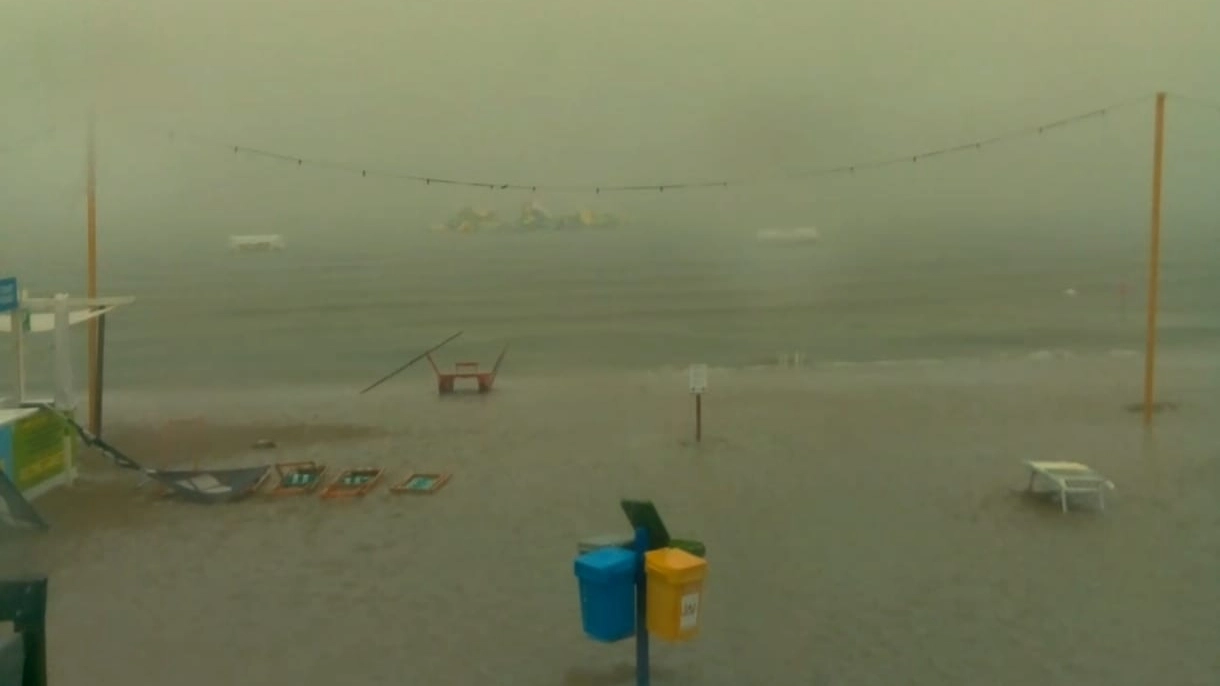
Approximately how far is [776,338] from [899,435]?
629cm

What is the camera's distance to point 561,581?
3.46 meters

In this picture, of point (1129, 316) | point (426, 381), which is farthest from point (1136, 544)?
point (1129, 316)

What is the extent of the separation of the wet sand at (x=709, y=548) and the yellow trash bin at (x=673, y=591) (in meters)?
0.19

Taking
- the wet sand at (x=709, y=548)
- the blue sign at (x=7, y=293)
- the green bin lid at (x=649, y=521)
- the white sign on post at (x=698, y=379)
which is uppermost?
the blue sign at (x=7, y=293)

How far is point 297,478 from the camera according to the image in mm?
4887

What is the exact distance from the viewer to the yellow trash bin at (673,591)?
253 centimetres

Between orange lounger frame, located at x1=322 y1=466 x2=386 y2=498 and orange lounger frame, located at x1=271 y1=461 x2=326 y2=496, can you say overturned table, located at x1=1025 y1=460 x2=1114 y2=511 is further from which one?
orange lounger frame, located at x1=271 y1=461 x2=326 y2=496

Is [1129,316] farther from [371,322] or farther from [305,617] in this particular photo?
[305,617]

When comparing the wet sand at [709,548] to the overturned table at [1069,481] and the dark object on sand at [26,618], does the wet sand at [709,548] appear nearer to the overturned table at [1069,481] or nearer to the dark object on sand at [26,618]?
the overturned table at [1069,481]

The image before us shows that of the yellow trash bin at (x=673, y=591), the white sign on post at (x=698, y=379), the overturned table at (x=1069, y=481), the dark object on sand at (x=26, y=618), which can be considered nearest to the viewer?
the dark object on sand at (x=26, y=618)

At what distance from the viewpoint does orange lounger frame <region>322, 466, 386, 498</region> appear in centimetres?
464

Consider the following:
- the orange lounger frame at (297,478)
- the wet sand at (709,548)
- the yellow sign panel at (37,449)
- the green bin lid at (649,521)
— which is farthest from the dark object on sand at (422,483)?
the green bin lid at (649,521)

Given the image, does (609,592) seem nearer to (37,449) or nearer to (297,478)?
(297,478)

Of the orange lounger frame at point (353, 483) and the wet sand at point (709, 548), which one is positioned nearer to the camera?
the wet sand at point (709, 548)
